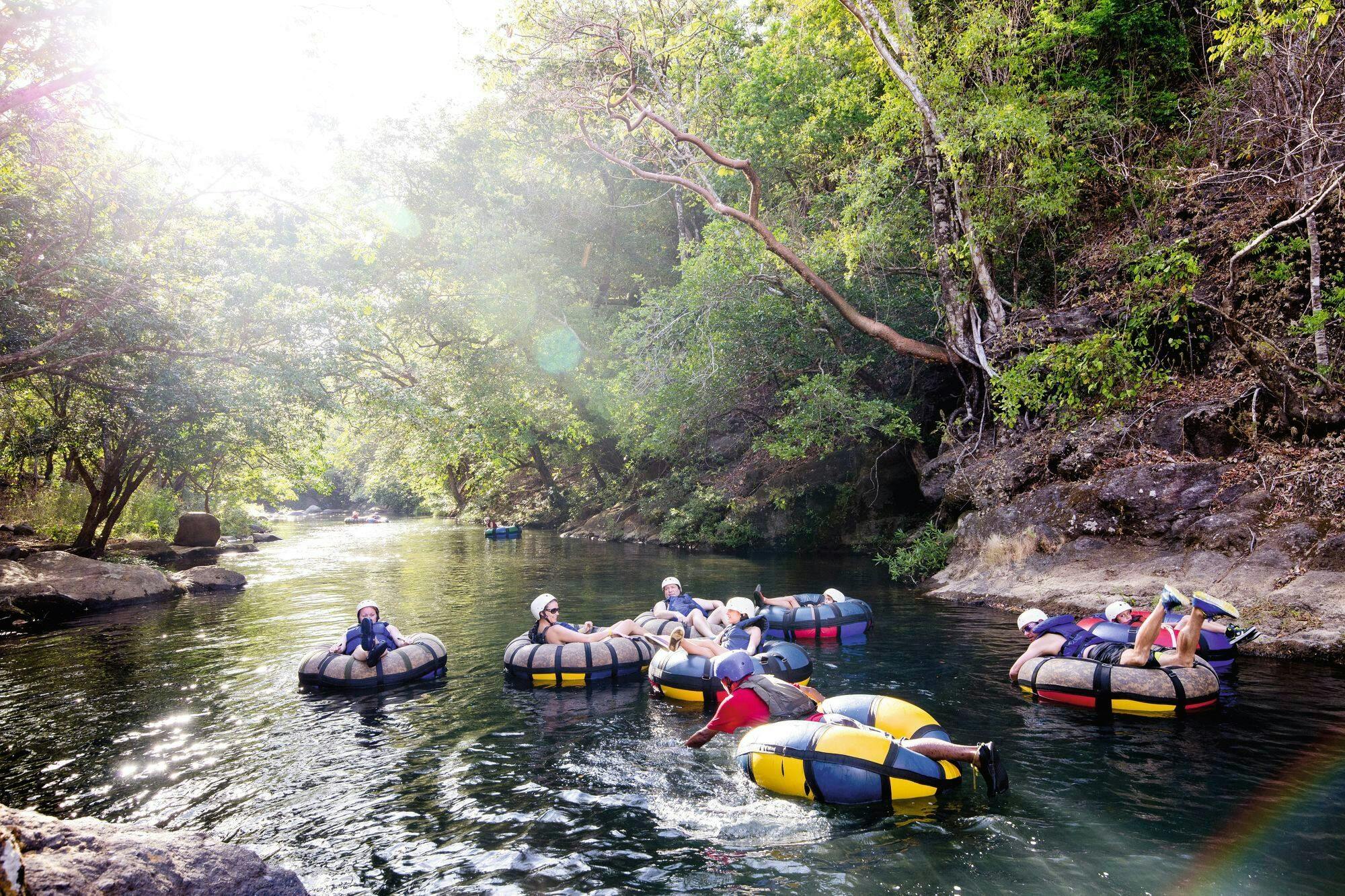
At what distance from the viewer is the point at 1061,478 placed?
13961 mm

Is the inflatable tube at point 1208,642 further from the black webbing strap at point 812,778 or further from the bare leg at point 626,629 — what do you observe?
the bare leg at point 626,629

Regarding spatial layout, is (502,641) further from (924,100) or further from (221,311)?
(924,100)

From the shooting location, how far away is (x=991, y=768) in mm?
5406

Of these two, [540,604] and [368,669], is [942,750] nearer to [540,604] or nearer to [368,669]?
[540,604]

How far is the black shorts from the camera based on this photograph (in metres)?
7.68

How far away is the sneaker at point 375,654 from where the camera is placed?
366 inches

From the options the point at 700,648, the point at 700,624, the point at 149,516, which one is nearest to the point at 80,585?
the point at 149,516

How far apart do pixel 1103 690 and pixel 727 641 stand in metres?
3.90

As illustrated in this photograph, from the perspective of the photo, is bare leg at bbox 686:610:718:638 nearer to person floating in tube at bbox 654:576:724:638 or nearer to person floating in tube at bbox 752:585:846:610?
person floating in tube at bbox 654:576:724:638

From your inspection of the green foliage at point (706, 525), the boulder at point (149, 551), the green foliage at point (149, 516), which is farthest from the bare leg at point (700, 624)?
the green foliage at point (149, 516)

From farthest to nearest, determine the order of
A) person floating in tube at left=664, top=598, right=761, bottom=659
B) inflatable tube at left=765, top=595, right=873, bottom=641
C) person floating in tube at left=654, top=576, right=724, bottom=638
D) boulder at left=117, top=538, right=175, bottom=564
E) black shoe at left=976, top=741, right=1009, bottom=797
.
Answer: boulder at left=117, top=538, right=175, bottom=564 → inflatable tube at left=765, top=595, right=873, bottom=641 → person floating in tube at left=654, top=576, right=724, bottom=638 → person floating in tube at left=664, top=598, right=761, bottom=659 → black shoe at left=976, top=741, right=1009, bottom=797

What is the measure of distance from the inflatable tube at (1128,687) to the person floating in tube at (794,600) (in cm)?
386

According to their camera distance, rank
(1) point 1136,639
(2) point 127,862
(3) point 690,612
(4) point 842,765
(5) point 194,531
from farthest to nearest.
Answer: (5) point 194,531
(3) point 690,612
(1) point 1136,639
(4) point 842,765
(2) point 127,862

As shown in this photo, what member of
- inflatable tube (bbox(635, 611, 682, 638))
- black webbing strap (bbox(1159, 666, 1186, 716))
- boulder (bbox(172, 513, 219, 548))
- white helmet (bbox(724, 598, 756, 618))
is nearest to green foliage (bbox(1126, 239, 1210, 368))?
black webbing strap (bbox(1159, 666, 1186, 716))
